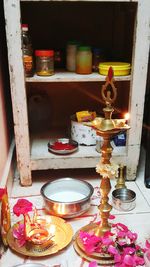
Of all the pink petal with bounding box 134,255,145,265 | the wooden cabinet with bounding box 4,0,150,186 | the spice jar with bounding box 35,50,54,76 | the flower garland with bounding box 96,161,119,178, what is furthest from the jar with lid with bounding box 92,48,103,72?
the pink petal with bounding box 134,255,145,265

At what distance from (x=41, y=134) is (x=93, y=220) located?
473 mm

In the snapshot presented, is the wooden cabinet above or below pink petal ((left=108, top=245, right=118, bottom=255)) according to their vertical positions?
above

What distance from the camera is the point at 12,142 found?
48.1 inches

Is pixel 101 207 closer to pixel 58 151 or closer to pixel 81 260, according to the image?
pixel 81 260

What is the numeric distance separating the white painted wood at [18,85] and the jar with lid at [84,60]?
21 cm

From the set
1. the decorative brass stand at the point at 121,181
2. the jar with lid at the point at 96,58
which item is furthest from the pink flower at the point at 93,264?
the jar with lid at the point at 96,58

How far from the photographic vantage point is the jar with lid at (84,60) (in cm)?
102

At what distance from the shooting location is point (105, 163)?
673mm

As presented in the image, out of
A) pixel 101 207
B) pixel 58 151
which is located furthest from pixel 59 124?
pixel 101 207

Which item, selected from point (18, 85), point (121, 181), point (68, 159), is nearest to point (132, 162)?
point (121, 181)

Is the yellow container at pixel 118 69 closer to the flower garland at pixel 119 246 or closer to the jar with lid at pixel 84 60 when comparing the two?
the jar with lid at pixel 84 60

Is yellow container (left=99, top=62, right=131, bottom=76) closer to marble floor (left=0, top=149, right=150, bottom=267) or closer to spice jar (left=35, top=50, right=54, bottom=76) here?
spice jar (left=35, top=50, right=54, bottom=76)

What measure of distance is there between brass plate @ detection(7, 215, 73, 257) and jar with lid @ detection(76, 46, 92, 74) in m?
0.47

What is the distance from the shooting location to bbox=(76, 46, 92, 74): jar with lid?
102 cm
